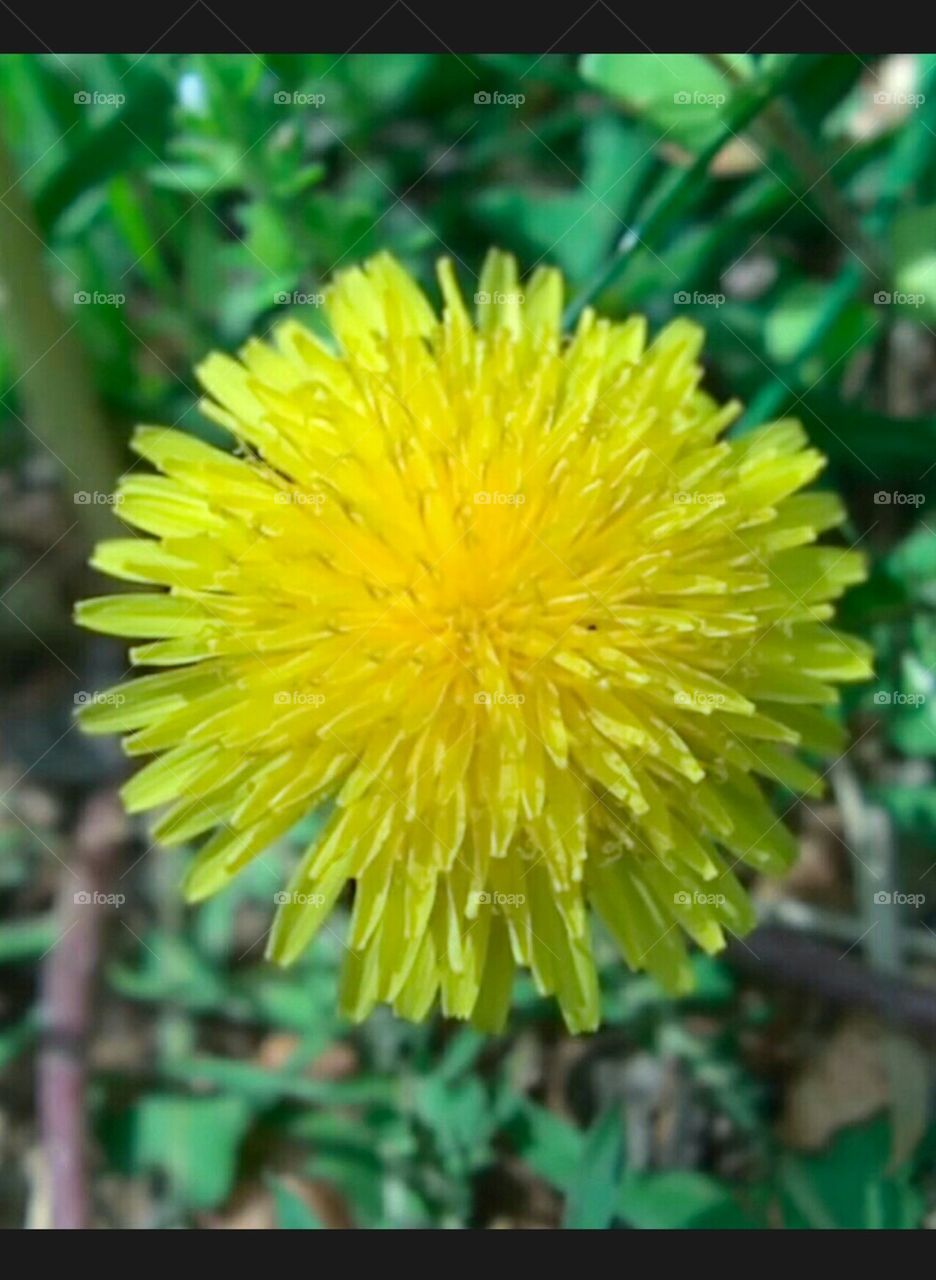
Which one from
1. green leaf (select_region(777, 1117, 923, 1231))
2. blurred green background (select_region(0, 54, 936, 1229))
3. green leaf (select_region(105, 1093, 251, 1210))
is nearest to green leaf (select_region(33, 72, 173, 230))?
blurred green background (select_region(0, 54, 936, 1229))

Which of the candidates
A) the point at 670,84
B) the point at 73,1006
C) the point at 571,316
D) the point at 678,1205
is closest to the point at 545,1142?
the point at 678,1205

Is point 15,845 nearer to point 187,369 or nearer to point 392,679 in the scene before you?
point 187,369

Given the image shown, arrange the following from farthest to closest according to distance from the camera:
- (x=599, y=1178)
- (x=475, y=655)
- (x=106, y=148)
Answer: (x=106, y=148)
(x=599, y=1178)
(x=475, y=655)

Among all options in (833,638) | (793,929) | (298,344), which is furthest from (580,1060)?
(298,344)

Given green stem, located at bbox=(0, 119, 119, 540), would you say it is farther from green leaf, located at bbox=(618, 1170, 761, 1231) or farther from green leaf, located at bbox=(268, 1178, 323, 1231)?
green leaf, located at bbox=(618, 1170, 761, 1231)

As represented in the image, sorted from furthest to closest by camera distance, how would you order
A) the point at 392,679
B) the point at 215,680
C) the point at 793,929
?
the point at 793,929, the point at 215,680, the point at 392,679

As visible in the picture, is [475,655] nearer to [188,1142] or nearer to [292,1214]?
[292,1214]

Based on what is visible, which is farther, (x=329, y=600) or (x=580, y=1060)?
(x=580, y=1060)
